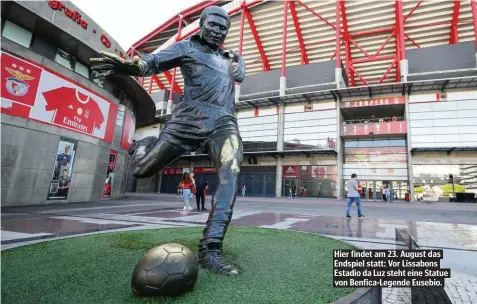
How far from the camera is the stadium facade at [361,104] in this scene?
23.9 meters

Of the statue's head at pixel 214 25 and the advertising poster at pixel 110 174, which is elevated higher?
the statue's head at pixel 214 25

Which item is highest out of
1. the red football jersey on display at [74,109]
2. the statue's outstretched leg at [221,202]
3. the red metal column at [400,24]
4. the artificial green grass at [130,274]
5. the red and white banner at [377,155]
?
the red metal column at [400,24]

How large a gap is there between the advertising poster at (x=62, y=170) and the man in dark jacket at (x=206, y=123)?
34.1ft

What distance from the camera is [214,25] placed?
2936mm

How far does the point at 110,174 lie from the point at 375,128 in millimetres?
24447

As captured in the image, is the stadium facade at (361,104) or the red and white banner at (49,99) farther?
the stadium facade at (361,104)

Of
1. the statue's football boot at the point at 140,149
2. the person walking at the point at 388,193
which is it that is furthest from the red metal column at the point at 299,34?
the statue's football boot at the point at 140,149

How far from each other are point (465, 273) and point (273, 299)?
108 inches

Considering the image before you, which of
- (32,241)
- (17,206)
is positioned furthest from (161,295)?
(17,206)

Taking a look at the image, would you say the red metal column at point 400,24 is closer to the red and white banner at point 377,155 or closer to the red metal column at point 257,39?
the red and white banner at point 377,155

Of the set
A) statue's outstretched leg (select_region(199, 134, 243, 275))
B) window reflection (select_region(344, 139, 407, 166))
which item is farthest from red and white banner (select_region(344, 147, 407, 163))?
statue's outstretched leg (select_region(199, 134, 243, 275))

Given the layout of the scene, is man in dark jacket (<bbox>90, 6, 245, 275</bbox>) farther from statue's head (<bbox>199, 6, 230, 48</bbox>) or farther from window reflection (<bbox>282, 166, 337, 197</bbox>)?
window reflection (<bbox>282, 166, 337, 197</bbox>)

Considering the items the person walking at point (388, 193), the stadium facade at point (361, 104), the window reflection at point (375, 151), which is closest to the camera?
the stadium facade at point (361, 104)

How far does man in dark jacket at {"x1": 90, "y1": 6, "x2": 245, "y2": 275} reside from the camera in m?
2.50
